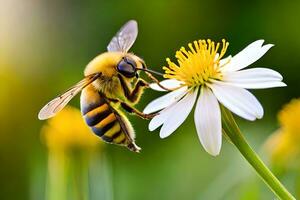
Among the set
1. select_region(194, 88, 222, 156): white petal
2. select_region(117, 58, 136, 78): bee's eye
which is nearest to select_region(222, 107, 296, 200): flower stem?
select_region(194, 88, 222, 156): white petal

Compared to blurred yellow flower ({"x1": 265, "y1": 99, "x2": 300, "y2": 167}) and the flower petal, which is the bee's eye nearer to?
the flower petal

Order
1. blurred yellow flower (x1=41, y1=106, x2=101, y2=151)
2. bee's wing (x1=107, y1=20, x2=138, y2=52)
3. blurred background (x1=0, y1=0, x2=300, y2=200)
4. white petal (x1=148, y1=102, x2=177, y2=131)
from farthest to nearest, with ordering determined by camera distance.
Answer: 1. blurred background (x1=0, y1=0, x2=300, y2=200)
2. blurred yellow flower (x1=41, y1=106, x2=101, y2=151)
3. bee's wing (x1=107, y1=20, x2=138, y2=52)
4. white petal (x1=148, y1=102, x2=177, y2=131)

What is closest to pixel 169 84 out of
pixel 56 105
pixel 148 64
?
pixel 56 105

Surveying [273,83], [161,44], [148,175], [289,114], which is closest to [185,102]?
[273,83]

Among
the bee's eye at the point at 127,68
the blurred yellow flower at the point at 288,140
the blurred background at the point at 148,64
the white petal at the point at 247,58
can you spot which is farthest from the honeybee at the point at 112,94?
the blurred background at the point at 148,64

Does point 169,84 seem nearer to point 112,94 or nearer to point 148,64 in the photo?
point 112,94

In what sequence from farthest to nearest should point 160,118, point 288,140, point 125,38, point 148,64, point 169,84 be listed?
point 148,64
point 288,140
point 125,38
point 169,84
point 160,118
